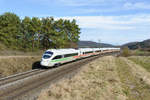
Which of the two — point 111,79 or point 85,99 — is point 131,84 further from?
point 85,99

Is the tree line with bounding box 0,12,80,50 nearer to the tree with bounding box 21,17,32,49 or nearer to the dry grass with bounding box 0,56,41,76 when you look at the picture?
the tree with bounding box 21,17,32,49

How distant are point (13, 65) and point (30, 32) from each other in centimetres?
2611

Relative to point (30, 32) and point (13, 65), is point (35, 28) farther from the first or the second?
point (13, 65)

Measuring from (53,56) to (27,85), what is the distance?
10225 millimetres

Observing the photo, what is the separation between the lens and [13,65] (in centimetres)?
2661

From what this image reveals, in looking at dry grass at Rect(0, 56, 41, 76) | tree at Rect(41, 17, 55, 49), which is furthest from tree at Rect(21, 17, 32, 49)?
dry grass at Rect(0, 56, 41, 76)

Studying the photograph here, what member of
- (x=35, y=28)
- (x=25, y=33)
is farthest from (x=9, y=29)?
(x=35, y=28)

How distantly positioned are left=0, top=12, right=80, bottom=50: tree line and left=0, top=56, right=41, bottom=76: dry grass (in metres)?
21.9

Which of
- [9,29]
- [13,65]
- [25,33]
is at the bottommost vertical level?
[13,65]

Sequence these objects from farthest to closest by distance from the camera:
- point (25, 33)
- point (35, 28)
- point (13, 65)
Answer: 1. point (25, 33)
2. point (35, 28)
3. point (13, 65)

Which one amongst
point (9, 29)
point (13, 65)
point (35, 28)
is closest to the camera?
point (13, 65)

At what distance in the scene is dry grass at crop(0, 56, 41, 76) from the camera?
81.2 feet

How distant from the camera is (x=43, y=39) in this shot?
5397cm

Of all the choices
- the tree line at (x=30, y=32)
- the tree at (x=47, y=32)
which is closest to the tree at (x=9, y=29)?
the tree line at (x=30, y=32)
